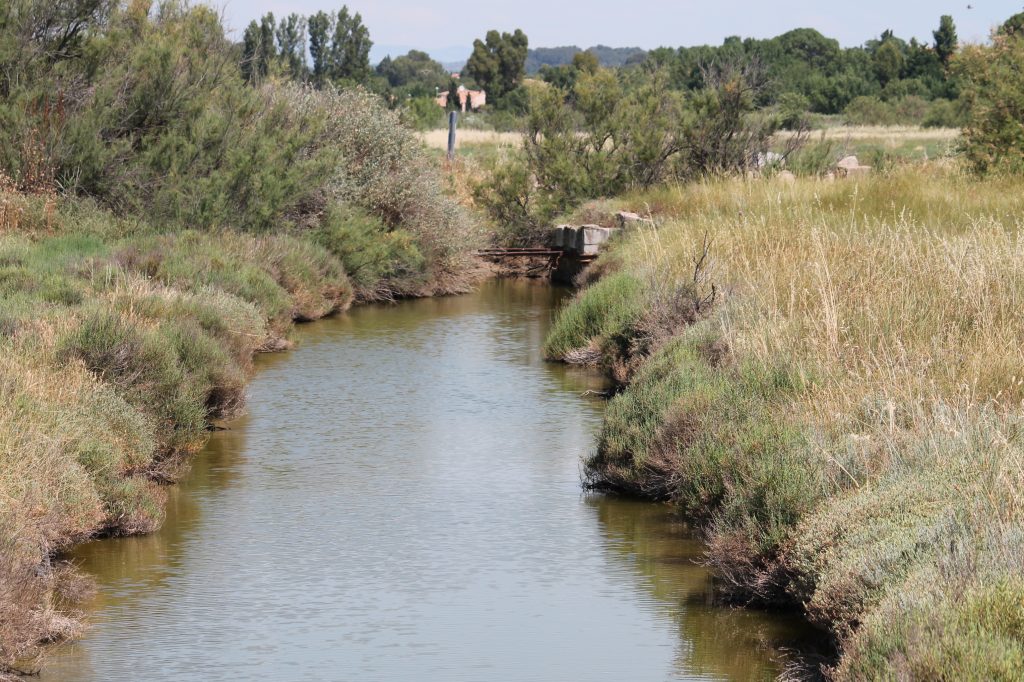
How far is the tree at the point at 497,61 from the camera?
90.4 meters

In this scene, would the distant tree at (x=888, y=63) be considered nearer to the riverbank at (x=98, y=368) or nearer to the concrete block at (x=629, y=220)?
the concrete block at (x=629, y=220)

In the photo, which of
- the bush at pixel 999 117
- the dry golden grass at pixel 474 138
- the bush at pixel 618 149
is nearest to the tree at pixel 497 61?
the dry golden grass at pixel 474 138

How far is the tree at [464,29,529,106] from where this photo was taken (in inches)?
3558

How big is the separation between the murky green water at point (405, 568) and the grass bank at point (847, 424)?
1.73ft

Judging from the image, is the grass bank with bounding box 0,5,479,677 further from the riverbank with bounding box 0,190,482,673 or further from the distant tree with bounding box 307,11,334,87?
the distant tree with bounding box 307,11,334,87

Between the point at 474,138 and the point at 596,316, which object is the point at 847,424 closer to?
the point at 596,316

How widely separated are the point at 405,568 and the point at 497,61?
84775 mm

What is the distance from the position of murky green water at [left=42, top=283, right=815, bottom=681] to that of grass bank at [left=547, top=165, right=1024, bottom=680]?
0.53 m

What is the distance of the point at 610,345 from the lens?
15.5 meters

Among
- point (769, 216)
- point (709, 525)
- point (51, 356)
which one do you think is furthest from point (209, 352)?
point (769, 216)

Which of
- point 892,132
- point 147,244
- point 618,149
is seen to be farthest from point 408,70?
point 147,244

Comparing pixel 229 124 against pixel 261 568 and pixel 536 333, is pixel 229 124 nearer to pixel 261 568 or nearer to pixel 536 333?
pixel 536 333

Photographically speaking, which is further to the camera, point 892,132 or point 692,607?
point 892,132

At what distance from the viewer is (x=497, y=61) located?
9094 centimetres
